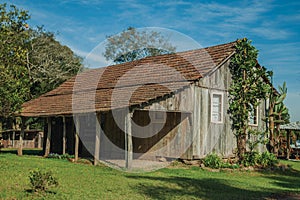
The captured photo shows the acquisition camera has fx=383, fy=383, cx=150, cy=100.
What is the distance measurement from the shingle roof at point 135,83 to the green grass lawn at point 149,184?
3429 mm

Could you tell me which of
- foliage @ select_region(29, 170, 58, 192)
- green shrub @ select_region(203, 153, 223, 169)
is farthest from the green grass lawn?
green shrub @ select_region(203, 153, 223, 169)

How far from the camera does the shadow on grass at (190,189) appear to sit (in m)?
11.5

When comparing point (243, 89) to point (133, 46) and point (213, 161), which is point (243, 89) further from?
point (133, 46)

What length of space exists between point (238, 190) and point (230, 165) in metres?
5.96

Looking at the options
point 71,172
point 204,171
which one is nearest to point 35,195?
Answer: point 71,172

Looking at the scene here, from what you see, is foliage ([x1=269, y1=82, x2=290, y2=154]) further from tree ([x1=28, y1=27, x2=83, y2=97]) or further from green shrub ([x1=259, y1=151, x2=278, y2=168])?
tree ([x1=28, y1=27, x2=83, y2=97])

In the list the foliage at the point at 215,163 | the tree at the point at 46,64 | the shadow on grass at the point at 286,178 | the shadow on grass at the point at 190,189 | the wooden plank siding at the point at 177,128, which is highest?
the tree at the point at 46,64

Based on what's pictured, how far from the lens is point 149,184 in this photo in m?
13.0

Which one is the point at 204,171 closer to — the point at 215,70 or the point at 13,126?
the point at 215,70

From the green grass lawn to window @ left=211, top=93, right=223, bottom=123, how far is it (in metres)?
3.16

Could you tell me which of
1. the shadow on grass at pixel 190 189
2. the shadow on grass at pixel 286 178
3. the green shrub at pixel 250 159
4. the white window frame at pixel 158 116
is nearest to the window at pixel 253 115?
the green shrub at pixel 250 159

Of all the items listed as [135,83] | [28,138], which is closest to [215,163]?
[135,83]

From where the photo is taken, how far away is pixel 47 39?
133 ft

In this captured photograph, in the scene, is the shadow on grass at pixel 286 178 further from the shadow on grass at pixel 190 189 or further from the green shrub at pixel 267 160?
the shadow on grass at pixel 190 189
